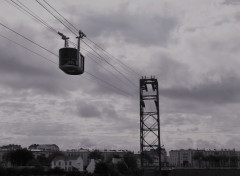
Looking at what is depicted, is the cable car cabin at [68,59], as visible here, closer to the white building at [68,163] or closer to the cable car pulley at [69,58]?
the cable car pulley at [69,58]

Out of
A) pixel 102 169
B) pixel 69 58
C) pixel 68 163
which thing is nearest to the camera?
pixel 69 58

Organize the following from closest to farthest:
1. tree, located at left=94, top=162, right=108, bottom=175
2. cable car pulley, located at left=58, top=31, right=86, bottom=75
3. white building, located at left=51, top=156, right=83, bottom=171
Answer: cable car pulley, located at left=58, top=31, right=86, bottom=75 < tree, located at left=94, top=162, right=108, bottom=175 < white building, located at left=51, top=156, right=83, bottom=171

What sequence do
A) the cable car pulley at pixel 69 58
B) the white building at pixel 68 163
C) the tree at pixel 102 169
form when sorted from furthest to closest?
the white building at pixel 68 163, the tree at pixel 102 169, the cable car pulley at pixel 69 58

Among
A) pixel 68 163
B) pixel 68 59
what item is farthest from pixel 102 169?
pixel 68 59

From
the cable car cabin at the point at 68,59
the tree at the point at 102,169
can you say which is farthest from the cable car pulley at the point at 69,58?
the tree at the point at 102,169

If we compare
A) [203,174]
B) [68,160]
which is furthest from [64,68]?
[68,160]

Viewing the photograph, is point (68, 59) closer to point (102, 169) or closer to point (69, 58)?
point (69, 58)

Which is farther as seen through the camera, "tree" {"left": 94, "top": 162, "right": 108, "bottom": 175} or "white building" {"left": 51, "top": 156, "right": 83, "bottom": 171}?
"white building" {"left": 51, "top": 156, "right": 83, "bottom": 171}

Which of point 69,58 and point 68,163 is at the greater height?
point 69,58

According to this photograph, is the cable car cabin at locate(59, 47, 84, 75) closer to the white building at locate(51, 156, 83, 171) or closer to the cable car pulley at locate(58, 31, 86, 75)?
the cable car pulley at locate(58, 31, 86, 75)

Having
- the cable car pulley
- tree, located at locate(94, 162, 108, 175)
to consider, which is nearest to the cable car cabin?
the cable car pulley

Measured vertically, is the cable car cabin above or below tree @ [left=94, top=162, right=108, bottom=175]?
above

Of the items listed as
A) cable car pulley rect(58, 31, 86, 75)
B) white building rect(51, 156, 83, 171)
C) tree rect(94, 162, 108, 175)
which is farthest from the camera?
white building rect(51, 156, 83, 171)

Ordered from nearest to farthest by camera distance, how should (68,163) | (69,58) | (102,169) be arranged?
(69,58), (102,169), (68,163)
